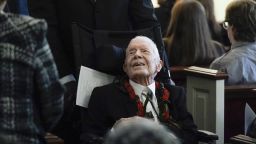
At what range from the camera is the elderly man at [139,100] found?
282 cm

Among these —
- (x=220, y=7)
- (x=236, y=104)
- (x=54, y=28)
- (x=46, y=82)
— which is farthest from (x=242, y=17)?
(x=220, y=7)

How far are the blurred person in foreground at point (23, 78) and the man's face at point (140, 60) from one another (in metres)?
1.05

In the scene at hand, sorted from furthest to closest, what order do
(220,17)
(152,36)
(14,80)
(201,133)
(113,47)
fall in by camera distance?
(220,17)
(152,36)
(113,47)
(201,133)
(14,80)

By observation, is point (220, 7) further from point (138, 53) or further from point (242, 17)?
point (138, 53)

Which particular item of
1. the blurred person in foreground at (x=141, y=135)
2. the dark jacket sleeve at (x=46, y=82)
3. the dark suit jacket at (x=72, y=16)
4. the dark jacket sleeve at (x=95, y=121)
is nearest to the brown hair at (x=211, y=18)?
the dark suit jacket at (x=72, y=16)

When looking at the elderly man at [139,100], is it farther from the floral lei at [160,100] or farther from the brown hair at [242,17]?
the brown hair at [242,17]

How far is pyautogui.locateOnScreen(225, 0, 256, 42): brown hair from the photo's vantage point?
3.59 metres

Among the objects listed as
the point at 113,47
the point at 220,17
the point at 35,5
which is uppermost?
the point at 35,5

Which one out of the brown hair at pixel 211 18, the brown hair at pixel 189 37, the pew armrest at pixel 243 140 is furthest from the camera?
the brown hair at pixel 211 18

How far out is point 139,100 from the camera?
291cm

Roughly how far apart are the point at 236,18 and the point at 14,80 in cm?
205

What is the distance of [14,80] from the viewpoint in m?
1.86

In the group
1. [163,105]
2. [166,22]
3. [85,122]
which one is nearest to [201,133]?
[163,105]

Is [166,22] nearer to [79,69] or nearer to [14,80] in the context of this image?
[79,69]
